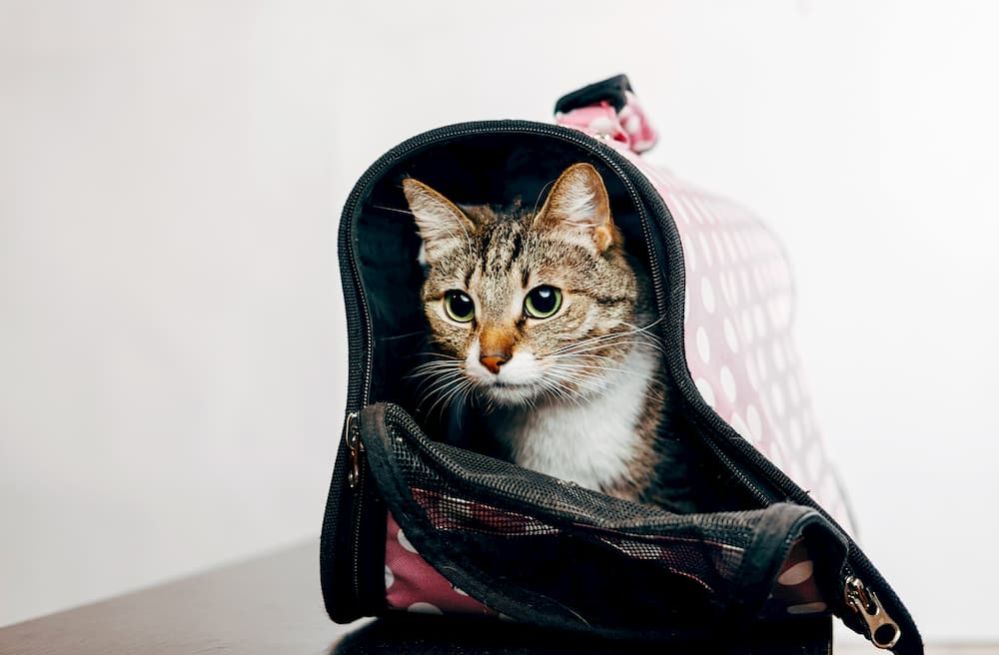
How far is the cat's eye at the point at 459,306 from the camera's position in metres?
0.77

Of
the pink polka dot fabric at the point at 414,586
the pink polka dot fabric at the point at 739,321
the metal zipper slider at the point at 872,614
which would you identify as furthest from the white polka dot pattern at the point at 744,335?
the pink polka dot fabric at the point at 414,586

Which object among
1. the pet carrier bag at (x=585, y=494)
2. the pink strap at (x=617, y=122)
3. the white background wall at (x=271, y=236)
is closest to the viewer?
the pet carrier bag at (x=585, y=494)

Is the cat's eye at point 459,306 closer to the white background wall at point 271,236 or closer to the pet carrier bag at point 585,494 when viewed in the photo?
the pet carrier bag at point 585,494

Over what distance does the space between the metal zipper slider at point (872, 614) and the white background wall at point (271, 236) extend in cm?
68

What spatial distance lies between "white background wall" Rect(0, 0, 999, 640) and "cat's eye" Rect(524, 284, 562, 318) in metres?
0.60

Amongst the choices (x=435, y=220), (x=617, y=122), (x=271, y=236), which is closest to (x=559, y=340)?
(x=435, y=220)

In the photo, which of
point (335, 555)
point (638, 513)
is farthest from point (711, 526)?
point (335, 555)

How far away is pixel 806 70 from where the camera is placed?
4.04 feet

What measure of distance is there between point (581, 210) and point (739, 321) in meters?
0.17

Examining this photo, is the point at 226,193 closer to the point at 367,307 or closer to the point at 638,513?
the point at 367,307

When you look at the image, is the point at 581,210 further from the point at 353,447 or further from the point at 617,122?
the point at 353,447

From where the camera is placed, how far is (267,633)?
70cm

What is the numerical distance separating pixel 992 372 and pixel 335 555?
0.97 metres

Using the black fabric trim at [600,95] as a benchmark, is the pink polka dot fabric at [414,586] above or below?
below
